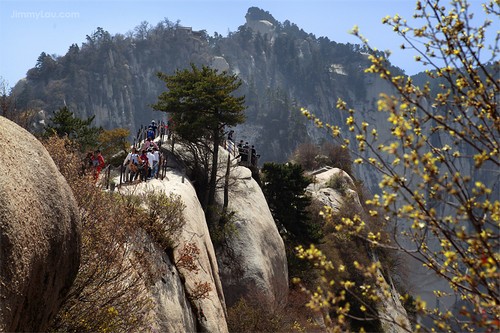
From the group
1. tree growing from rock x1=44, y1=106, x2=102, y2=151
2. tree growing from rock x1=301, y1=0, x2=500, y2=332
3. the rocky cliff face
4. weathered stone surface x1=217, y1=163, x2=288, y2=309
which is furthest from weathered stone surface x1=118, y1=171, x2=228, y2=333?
tree growing from rock x1=44, y1=106, x2=102, y2=151

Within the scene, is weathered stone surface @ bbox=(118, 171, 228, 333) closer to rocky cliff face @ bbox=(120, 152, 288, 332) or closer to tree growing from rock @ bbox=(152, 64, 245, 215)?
rocky cliff face @ bbox=(120, 152, 288, 332)

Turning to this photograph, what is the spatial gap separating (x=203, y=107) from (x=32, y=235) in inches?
801

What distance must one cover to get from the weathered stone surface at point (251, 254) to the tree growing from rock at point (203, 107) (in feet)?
6.43

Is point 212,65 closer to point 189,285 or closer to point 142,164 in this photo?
point 142,164

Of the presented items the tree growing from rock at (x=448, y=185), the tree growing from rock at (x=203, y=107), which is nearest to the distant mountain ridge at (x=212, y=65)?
the tree growing from rock at (x=203, y=107)

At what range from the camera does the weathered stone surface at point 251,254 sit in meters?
24.2

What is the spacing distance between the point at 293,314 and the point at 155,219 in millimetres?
13190

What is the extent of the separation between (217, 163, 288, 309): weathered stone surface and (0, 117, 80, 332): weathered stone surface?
1659 cm

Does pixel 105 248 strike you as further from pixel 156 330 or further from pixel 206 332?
pixel 206 332

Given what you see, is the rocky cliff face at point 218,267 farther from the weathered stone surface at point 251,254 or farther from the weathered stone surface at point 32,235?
the weathered stone surface at point 32,235

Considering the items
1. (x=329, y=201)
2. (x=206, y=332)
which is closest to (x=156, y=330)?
(x=206, y=332)

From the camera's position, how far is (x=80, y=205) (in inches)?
504

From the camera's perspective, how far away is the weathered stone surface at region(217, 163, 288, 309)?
24.2 meters

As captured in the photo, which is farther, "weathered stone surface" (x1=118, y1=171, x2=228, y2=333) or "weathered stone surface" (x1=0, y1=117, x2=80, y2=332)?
"weathered stone surface" (x1=118, y1=171, x2=228, y2=333)
